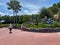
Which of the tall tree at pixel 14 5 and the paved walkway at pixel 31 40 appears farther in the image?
the tall tree at pixel 14 5

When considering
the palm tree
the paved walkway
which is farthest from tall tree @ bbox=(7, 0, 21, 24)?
the paved walkway

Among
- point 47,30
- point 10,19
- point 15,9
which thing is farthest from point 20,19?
point 47,30

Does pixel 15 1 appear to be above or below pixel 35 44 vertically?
above

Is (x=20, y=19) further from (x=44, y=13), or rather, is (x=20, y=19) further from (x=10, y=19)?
(x=44, y=13)

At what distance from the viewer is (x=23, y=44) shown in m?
12.6

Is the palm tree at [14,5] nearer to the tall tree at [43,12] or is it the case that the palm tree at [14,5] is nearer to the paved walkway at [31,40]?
the tall tree at [43,12]

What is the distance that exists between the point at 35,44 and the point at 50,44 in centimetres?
101

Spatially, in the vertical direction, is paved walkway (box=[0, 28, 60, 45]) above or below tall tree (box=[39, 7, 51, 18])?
below

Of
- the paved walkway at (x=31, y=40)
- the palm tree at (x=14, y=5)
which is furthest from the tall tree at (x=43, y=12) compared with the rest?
the paved walkway at (x=31, y=40)

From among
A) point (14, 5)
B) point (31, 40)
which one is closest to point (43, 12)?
point (14, 5)

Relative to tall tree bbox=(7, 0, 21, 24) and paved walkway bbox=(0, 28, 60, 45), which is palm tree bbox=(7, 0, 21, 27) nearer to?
tall tree bbox=(7, 0, 21, 24)

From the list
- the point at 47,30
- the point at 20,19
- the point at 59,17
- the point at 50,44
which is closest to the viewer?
the point at 50,44

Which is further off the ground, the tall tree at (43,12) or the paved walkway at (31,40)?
the tall tree at (43,12)

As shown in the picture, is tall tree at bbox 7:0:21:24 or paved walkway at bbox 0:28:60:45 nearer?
paved walkway at bbox 0:28:60:45
